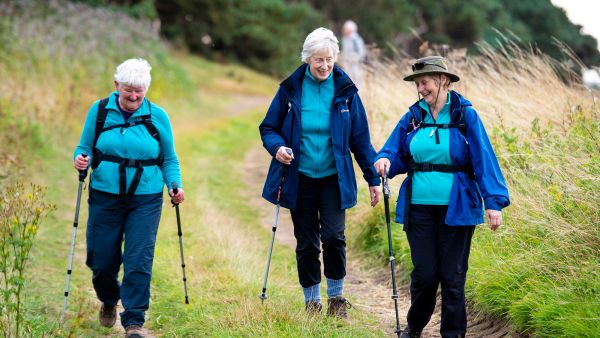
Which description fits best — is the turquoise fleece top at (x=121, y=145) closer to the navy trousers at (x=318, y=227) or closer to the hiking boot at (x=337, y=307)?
the navy trousers at (x=318, y=227)

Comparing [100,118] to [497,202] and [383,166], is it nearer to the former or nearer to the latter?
[383,166]

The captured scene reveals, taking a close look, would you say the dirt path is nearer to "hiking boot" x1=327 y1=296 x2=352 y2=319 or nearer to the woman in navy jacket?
"hiking boot" x1=327 y1=296 x2=352 y2=319

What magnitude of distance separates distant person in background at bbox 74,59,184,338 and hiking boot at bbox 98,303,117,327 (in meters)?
0.36

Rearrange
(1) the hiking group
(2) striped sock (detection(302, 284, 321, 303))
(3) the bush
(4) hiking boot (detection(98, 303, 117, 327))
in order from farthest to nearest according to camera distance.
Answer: (4) hiking boot (detection(98, 303, 117, 327)), (2) striped sock (detection(302, 284, 321, 303)), (1) the hiking group, (3) the bush

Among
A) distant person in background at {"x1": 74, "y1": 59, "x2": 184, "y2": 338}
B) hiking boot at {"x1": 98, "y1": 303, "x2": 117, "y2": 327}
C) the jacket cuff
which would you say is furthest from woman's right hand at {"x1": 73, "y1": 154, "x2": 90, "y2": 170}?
the jacket cuff

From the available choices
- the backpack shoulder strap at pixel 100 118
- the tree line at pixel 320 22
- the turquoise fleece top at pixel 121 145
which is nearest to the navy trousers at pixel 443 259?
the turquoise fleece top at pixel 121 145

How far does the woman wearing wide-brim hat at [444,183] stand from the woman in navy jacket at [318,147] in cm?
53

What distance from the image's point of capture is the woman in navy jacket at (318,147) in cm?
550

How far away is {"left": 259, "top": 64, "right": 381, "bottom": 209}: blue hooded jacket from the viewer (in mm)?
5508

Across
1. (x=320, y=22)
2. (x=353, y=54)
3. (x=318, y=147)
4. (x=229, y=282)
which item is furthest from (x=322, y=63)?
(x=320, y=22)

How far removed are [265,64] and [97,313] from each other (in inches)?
1411

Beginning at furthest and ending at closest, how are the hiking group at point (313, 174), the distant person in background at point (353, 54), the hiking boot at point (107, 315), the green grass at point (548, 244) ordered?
the distant person in background at point (353, 54)
the hiking boot at point (107, 315)
the hiking group at point (313, 174)
the green grass at point (548, 244)

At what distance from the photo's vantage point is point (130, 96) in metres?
5.40

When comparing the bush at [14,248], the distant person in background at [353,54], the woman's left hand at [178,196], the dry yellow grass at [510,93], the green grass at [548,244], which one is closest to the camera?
the bush at [14,248]
